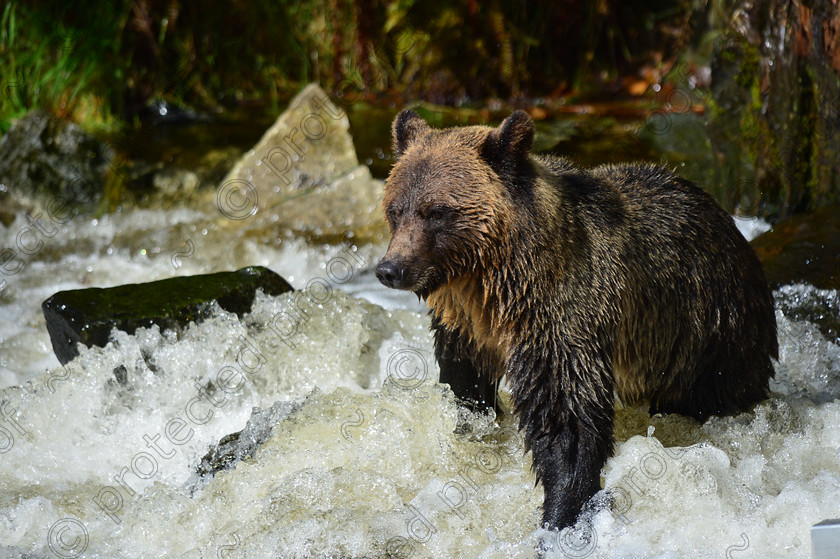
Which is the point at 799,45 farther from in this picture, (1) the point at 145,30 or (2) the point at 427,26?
(1) the point at 145,30

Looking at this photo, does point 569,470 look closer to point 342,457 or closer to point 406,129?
point 342,457

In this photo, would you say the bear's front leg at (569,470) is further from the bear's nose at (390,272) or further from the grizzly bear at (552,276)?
the bear's nose at (390,272)

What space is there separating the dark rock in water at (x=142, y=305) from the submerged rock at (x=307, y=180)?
79.4 inches

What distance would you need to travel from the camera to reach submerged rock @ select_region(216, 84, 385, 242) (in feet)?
27.2

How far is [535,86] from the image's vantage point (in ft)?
36.5

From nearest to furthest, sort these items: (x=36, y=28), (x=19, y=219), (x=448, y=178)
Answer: (x=448, y=178)
(x=19, y=219)
(x=36, y=28)

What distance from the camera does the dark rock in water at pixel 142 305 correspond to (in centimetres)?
568

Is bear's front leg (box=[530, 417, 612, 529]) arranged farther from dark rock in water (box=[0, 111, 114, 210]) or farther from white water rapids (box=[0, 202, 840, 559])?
dark rock in water (box=[0, 111, 114, 210])

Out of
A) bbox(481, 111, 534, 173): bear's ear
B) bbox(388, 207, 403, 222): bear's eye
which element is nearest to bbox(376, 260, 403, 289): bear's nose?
bbox(388, 207, 403, 222): bear's eye

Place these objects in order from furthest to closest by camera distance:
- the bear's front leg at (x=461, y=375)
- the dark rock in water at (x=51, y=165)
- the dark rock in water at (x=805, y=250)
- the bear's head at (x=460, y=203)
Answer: the dark rock in water at (x=51, y=165), the dark rock in water at (x=805, y=250), the bear's front leg at (x=461, y=375), the bear's head at (x=460, y=203)

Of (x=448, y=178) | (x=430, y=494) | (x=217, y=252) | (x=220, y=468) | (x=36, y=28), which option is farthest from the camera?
(x=36, y=28)

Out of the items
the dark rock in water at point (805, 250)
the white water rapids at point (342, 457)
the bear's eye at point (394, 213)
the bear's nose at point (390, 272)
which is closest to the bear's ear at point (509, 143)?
the bear's eye at point (394, 213)

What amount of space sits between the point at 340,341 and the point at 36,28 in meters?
6.31

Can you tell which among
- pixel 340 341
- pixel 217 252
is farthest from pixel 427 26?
pixel 340 341
